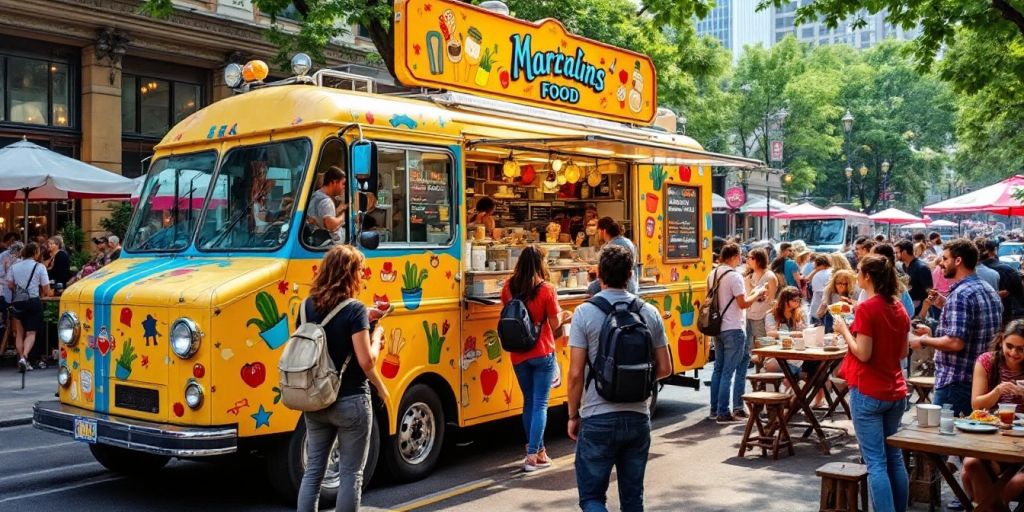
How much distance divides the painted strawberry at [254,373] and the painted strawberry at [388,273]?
1.26 meters

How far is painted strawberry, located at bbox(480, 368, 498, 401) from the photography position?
8699mm

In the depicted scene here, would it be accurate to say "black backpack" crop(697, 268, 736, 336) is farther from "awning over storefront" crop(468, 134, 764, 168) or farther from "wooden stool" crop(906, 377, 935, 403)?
"wooden stool" crop(906, 377, 935, 403)

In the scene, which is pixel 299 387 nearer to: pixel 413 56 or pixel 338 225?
pixel 338 225

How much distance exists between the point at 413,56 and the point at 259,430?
12.0ft

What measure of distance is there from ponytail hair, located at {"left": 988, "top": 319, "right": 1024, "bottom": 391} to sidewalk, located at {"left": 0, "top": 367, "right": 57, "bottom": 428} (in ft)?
28.6

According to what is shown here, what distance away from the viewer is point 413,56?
341 inches

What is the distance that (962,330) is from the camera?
6.89 metres

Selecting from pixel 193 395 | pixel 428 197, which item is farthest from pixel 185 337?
pixel 428 197

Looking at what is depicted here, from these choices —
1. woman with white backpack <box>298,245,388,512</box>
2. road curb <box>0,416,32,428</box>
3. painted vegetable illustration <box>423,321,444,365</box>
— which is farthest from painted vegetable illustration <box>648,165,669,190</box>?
road curb <box>0,416,32,428</box>

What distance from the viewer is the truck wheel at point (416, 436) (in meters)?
7.83

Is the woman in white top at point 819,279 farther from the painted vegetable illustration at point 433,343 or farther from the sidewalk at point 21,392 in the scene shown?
the sidewalk at point 21,392

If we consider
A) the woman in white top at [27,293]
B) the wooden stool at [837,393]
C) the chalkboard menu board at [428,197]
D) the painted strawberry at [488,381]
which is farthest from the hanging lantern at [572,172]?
the woman in white top at [27,293]

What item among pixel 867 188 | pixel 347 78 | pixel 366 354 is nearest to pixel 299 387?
pixel 366 354

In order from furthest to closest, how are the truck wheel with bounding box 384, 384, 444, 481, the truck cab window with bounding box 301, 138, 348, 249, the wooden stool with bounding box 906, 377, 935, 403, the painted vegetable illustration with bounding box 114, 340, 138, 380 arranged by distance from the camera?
the wooden stool with bounding box 906, 377, 935, 403
the truck wheel with bounding box 384, 384, 444, 481
the truck cab window with bounding box 301, 138, 348, 249
the painted vegetable illustration with bounding box 114, 340, 138, 380
